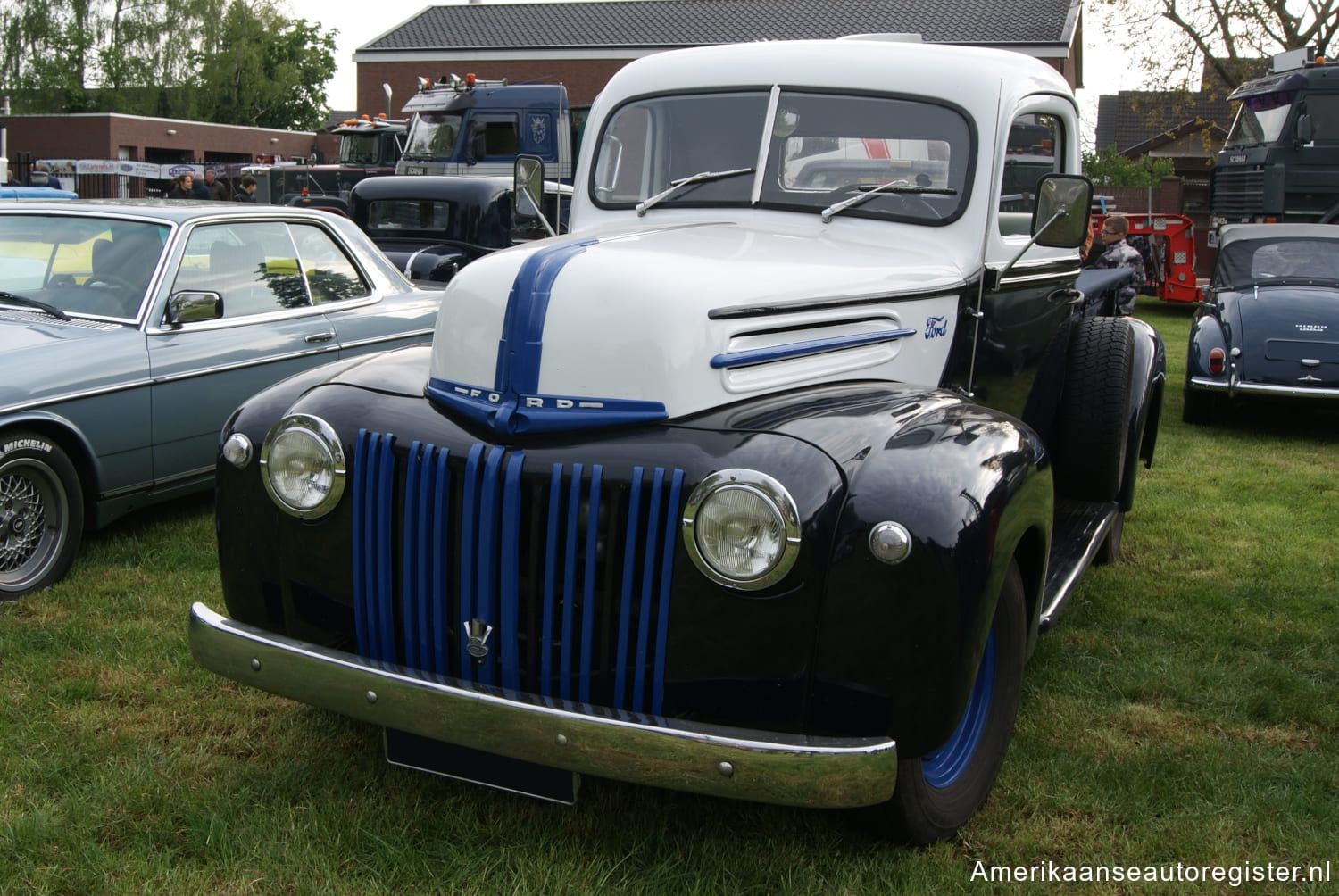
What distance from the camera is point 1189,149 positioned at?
1571 inches

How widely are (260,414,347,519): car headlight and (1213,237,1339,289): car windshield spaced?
335 inches

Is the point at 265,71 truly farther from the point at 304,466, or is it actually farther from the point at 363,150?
the point at 304,466

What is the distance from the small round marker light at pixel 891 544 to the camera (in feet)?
7.88

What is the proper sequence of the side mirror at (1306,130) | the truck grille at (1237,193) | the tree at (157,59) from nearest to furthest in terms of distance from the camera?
1. the side mirror at (1306,130)
2. the truck grille at (1237,193)
3. the tree at (157,59)

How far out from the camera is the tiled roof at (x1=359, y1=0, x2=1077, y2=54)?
33.2 metres

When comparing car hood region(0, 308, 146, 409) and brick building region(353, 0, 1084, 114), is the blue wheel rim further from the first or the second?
brick building region(353, 0, 1084, 114)

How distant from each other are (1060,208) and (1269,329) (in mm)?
5768

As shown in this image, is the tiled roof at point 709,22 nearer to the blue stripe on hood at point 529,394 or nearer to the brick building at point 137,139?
the brick building at point 137,139

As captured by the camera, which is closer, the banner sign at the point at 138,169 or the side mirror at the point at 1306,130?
the side mirror at the point at 1306,130

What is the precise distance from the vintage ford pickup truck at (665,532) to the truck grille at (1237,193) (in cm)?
1542

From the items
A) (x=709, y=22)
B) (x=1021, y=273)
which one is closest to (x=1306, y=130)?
(x=1021, y=273)

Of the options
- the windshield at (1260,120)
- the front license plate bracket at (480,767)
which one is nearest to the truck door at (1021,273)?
the front license plate bracket at (480,767)

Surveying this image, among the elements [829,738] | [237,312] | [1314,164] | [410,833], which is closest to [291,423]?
[410,833]

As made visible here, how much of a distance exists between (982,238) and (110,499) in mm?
3596
